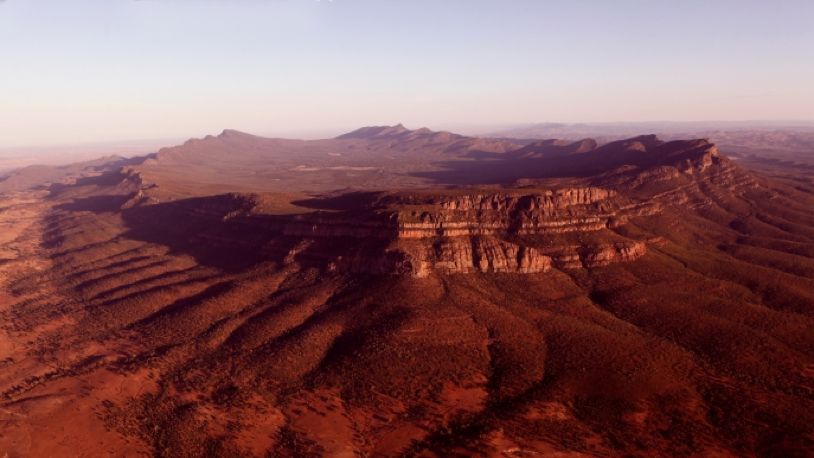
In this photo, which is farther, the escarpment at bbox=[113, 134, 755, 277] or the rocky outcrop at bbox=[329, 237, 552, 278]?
the escarpment at bbox=[113, 134, 755, 277]

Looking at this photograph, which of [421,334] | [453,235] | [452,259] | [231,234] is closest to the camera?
[421,334]

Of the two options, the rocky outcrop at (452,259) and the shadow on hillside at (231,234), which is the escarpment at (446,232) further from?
the shadow on hillside at (231,234)

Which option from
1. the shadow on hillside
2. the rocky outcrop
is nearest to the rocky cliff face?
the rocky outcrop

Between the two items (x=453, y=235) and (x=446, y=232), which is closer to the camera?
(x=446, y=232)

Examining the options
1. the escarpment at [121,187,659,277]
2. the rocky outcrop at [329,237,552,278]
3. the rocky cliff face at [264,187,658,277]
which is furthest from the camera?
Answer: the escarpment at [121,187,659,277]

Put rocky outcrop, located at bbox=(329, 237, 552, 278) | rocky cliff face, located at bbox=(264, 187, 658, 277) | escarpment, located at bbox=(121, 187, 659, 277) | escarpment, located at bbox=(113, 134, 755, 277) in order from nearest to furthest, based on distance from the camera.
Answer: rocky outcrop, located at bbox=(329, 237, 552, 278) < rocky cliff face, located at bbox=(264, 187, 658, 277) < escarpment, located at bbox=(121, 187, 659, 277) < escarpment, located at bbox=(113, 134, 755, 277)

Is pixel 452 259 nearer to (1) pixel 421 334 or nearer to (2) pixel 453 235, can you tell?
(2) pixel 453 235

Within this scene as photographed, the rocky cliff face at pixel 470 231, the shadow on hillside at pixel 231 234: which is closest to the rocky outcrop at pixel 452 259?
the rocky cliff face at pixel 470 231

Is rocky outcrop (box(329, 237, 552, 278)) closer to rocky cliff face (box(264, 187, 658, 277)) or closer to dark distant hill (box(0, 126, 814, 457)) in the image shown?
rocky cliff face (box(264, 187, 658, 277))

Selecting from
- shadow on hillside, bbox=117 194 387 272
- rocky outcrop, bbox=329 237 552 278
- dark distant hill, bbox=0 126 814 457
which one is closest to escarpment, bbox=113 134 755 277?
rocky outcrop, bbox=329 237 552 278

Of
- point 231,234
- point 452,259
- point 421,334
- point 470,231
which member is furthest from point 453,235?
point 231,234

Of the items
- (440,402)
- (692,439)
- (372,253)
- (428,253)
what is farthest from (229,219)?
(692,439)

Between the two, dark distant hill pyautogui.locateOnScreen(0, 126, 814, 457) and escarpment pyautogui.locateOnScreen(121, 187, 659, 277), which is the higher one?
escarpment pyautogui.locateOnScreen(121, 187, 659, 277)
